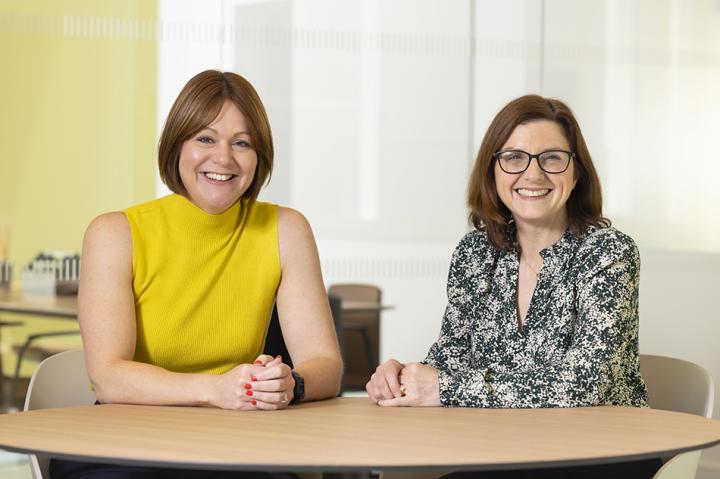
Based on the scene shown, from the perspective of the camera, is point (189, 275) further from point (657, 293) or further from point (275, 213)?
point (657, 293)

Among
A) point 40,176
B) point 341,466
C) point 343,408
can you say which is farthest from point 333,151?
→ point 341,466

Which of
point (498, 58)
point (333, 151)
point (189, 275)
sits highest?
point (498, 58)

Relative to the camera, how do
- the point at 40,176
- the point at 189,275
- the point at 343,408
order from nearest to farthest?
the point at 343,408, the point at 189,275, the point at 40,176

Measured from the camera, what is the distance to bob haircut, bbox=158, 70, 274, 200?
255 centimetres

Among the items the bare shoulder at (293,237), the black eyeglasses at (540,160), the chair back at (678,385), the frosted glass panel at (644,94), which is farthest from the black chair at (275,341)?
the frosted glass panel at (644,94)

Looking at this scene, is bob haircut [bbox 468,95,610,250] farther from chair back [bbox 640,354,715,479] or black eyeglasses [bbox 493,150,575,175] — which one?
chair back [bbox 640,354,715,479]

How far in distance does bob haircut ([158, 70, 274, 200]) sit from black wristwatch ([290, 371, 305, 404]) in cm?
59

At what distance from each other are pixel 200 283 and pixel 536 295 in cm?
81

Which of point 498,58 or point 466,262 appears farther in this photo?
point 498,58

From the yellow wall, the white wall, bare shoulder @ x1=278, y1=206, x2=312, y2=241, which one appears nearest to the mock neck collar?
bare shoulder @ x1=278, y1=206, x2=312, y2=241

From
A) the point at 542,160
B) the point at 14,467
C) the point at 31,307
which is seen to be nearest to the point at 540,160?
the point at 542,160

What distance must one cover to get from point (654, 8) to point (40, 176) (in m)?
2.98

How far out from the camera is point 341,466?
1621 mm

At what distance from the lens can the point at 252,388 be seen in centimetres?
220
